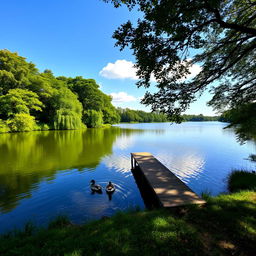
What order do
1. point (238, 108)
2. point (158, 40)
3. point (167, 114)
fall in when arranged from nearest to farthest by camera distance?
point (158, 40) < point (167, 114) < point (238, 108)

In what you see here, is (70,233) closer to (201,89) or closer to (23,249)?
(23,249)

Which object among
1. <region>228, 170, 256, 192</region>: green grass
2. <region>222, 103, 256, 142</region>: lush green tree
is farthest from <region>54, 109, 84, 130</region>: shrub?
<region>222, 103, 256, 142</region>: lush green tree

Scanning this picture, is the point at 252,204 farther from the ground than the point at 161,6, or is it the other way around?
the point at 161,6

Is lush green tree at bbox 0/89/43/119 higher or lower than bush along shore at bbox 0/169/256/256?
higher

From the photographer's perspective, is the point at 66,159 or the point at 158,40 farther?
the point at 66,159

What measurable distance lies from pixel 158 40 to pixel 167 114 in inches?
85.7

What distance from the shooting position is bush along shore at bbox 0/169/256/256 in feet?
8.66

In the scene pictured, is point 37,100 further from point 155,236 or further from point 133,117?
point 133,117

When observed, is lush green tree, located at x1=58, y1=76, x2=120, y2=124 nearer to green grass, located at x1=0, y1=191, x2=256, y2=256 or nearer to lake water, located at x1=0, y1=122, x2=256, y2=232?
lake water, located at x1=0, y1=122, x2=256, y2=232

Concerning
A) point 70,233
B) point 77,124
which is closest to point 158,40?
point 70,233

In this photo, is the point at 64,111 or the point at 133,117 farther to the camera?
the point at 133,117

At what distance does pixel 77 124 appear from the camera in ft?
115

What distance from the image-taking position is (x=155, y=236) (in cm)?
295

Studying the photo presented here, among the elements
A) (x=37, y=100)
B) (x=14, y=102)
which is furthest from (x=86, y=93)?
(x=14, y=102)
